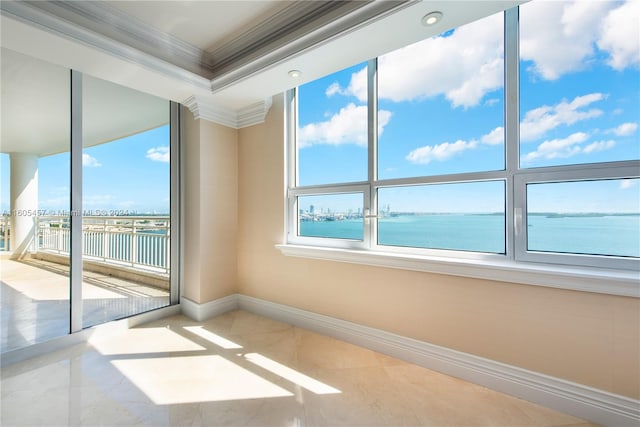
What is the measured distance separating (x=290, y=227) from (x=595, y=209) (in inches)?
86.1

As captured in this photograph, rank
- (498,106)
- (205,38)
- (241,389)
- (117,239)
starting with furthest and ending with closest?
1. (117,239)
2. (205,38)
3. (498,106)
4. (241,389)

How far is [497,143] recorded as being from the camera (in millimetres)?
1657

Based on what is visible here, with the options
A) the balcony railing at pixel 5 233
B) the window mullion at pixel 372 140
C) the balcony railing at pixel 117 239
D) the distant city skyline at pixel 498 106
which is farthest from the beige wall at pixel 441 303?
the balcony railing at pixel 5 233

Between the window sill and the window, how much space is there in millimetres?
87

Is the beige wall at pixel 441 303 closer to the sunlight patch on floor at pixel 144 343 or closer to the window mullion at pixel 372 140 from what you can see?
the window mullion at pixel 372 140

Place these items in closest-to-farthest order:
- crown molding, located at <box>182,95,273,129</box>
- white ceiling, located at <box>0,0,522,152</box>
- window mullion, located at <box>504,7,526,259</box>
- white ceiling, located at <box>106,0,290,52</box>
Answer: white ceiling, located at <box>0,0,522,152</box>
window mullion, located at <box>504,7,526,259</box>
white ceiling, located at <box>106,0,290,52</box>
crown molding, located at <box>182,95,273,129</box>

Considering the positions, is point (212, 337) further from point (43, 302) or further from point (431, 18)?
point (431, 18)

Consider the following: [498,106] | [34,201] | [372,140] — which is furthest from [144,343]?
[498,106]

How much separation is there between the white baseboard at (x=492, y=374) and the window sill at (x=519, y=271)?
1.72 feet

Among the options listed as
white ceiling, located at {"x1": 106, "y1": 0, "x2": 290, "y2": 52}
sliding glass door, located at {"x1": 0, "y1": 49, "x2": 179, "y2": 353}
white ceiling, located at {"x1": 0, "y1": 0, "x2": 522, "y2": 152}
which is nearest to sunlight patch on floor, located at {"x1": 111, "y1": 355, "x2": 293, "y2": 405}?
sliding glass door, located at {"x1": 0, "y1": 49, "x2": 179, "y2": 353}

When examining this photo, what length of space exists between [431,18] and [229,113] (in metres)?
2.08

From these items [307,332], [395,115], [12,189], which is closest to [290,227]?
[307,332]

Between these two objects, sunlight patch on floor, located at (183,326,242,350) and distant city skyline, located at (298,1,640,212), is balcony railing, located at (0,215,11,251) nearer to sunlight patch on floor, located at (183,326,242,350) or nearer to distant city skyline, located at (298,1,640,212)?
sunlight patch on floor, located at (183,326,242,350)

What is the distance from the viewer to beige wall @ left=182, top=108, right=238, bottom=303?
2555 mm
